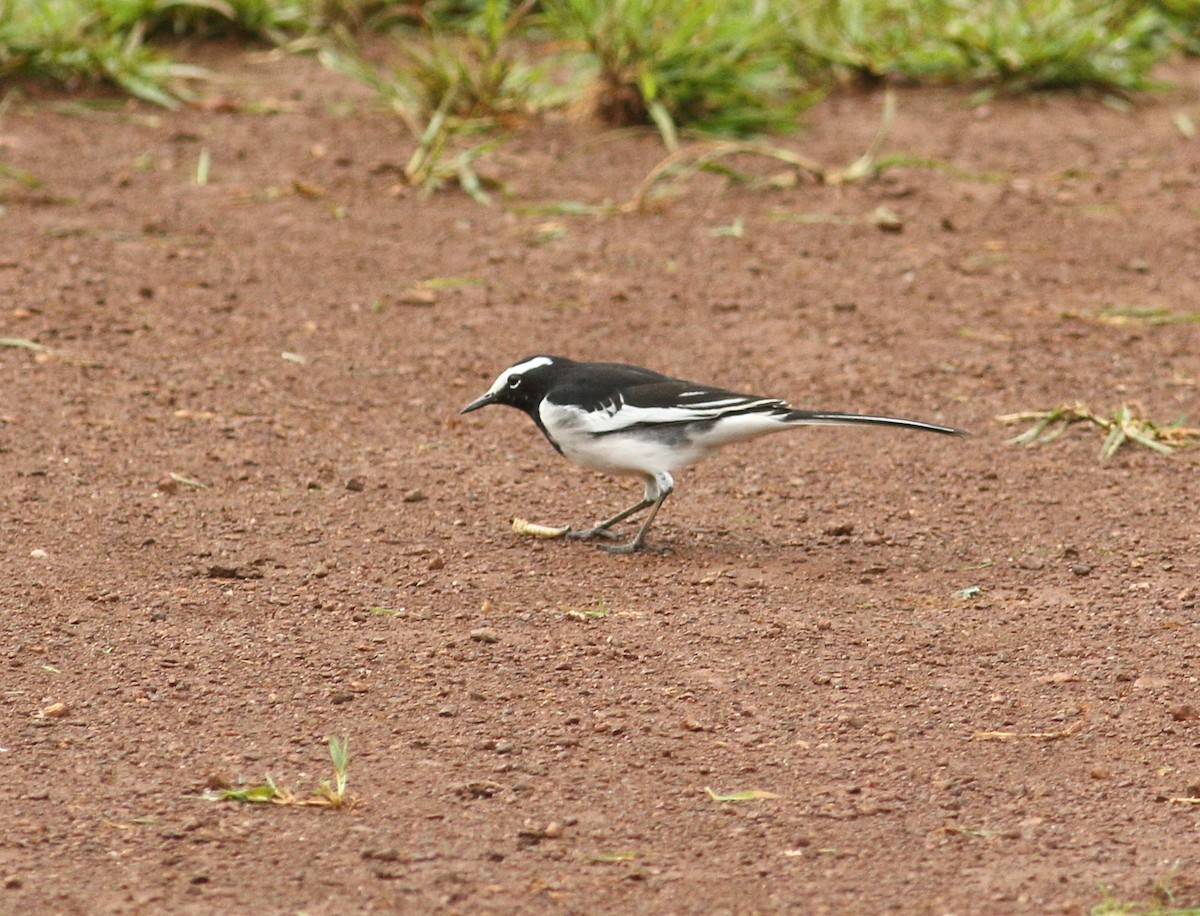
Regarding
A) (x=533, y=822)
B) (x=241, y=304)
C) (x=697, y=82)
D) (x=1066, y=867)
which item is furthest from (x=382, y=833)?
(x=697, y=82)

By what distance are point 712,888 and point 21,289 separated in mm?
5362

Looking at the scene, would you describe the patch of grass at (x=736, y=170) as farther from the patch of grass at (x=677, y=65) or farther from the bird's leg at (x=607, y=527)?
the bird's leg at (x=607, y=527)

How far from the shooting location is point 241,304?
7973mm

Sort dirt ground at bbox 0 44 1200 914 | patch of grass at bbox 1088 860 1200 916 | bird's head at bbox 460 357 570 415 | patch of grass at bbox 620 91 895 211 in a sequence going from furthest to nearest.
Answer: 1. patch of grass at bbox 620 91 895 211
2. bird's head at bbox 460 357 570 415
3. dirt ground at bbox 0 44 1200 914
4. patch of grass at bbox 1088 860 1200 916

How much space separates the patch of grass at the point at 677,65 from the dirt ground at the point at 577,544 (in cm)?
34

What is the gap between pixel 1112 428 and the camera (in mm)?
6828

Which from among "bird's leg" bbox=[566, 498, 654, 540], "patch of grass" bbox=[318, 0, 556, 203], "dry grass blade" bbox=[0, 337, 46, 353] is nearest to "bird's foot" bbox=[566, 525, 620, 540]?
"bird's leg" bbox=[566, 498, 654, 540]

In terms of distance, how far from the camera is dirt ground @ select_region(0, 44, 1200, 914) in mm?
3775

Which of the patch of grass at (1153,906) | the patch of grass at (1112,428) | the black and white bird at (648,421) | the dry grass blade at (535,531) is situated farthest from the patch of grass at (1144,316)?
the patch of grass at (1153,906)

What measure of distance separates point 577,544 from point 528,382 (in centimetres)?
61

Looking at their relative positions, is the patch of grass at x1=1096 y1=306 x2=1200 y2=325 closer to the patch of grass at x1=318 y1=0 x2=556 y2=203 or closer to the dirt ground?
the dirt ground

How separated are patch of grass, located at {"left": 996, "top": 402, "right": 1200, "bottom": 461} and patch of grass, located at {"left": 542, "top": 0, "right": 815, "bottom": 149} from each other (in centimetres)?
337

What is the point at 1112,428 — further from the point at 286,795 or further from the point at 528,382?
the point at 286,795

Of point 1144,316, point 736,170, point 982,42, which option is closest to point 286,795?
point 1144,316
